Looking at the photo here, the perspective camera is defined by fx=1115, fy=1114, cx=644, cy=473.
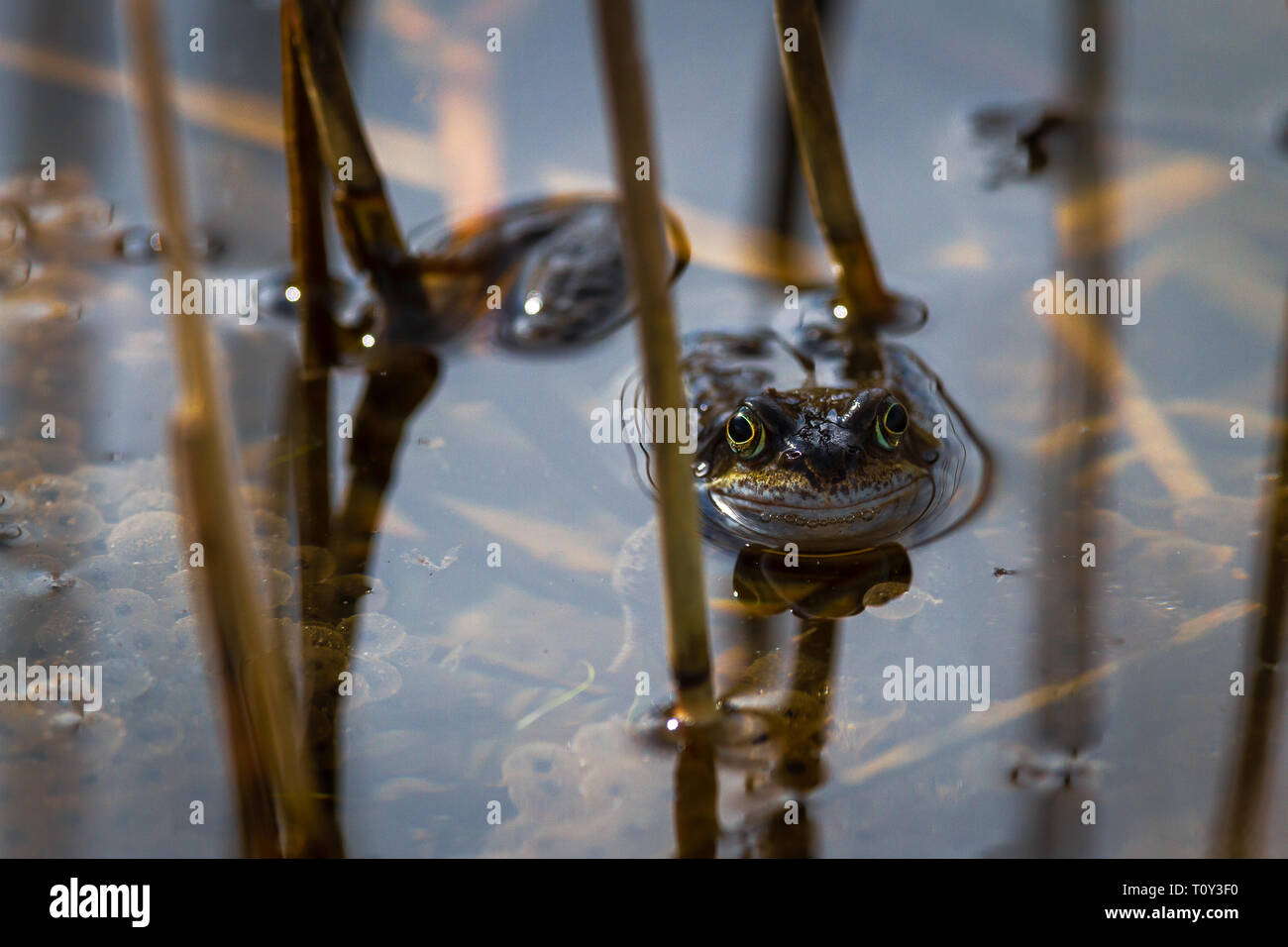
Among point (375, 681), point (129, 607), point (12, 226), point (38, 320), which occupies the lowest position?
point (375, 681)

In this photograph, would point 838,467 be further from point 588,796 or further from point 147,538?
point 147,538

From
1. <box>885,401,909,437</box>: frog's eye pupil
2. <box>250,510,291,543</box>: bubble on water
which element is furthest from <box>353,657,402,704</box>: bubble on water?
<box>885,401,909,437</box>: frog's eye pupil

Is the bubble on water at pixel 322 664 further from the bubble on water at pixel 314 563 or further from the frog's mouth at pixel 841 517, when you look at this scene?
the frog's mouth at pixel 841 517

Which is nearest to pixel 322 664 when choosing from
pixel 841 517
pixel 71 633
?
pixel 71 633

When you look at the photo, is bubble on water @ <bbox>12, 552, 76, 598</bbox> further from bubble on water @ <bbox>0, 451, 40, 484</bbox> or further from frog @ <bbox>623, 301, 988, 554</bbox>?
frog @ <bbox>623, 301, 988, 554</bbox>

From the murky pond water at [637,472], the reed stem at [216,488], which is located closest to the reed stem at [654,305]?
the murky pond water at [637,472]
